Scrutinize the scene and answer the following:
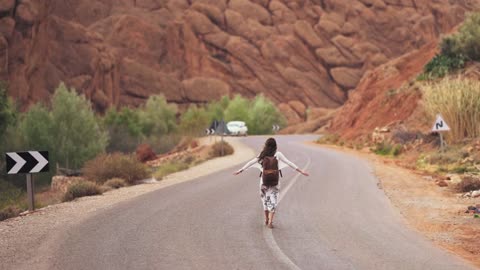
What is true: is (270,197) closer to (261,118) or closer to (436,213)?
(436,213)

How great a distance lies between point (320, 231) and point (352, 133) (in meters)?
41.4

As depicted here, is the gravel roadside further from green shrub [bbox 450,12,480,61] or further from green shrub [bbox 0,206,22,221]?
green shrub [bbox 450,12,480,61]

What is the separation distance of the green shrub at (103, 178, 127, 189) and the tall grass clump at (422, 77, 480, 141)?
16001 mm

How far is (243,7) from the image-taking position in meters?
111

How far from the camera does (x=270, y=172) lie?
10.4 meters

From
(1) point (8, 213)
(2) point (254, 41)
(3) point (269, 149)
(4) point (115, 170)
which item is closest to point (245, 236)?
(3) point (269, 149)

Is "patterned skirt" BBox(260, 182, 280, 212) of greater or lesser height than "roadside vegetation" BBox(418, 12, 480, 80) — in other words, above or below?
below

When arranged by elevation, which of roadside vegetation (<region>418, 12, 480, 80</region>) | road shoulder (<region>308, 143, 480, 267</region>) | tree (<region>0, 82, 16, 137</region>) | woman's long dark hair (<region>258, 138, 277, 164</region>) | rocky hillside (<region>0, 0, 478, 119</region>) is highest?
rocky hillside (<region>0, 0, 478, 119</region>)

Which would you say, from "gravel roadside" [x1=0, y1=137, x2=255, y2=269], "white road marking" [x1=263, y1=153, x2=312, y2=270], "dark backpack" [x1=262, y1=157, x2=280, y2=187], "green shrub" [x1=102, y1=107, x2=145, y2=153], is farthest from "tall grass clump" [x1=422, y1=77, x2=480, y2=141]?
"green shrub" [x1=102, y1=107, x2=145, y2=153]

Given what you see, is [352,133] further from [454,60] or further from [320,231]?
[320,231]

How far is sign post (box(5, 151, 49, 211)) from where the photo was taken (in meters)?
12.4

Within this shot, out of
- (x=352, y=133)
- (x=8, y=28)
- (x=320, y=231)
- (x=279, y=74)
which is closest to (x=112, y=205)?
(x=320, y=231)

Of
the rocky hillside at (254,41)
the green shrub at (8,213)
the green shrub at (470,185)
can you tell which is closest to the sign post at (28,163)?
the green shrub at (8,213)

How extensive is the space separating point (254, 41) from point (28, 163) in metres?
97.1
